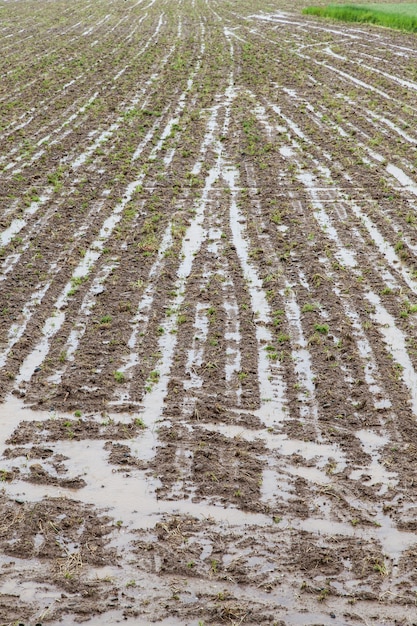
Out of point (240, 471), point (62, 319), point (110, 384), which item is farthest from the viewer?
point (62, 319)

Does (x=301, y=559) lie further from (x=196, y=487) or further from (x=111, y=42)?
(x=111, y=42)

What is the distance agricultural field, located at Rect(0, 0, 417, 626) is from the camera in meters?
6.53

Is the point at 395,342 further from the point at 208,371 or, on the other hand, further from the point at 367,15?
the point at 367,15

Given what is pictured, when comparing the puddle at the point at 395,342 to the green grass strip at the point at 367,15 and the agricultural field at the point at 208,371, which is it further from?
the green grass strip at the point at 367,15

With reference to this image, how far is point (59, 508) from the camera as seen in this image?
7.29 meters

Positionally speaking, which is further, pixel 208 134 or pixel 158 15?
pixel 158 15

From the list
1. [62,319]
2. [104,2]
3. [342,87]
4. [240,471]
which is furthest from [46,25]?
[240,471]

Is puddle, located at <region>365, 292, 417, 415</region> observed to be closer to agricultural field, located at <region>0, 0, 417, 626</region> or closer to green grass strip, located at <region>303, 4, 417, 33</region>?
agricultural field, located at <region>0, 0, 417, 626</region>

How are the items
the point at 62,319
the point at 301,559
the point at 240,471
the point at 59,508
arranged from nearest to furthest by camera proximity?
the point at 301,559 < the point at 59,508 < the point at 240,471 < the point at 62,319

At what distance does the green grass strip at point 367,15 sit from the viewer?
4031cm

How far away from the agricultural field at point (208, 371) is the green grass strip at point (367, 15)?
21.6 m

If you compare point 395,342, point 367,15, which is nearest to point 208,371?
point 395,342

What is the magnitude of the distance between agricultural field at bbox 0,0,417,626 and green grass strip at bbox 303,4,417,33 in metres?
21.6

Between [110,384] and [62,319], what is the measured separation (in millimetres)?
1777
